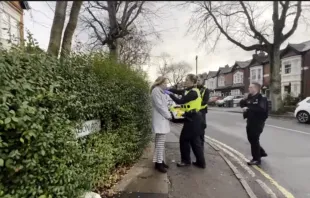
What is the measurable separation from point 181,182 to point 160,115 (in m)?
1.23

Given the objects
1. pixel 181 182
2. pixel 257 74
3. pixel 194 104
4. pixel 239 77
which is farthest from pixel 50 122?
pixel 239 77

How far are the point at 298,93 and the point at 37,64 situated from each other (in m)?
37.6

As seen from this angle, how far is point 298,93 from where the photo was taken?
34.6 metres

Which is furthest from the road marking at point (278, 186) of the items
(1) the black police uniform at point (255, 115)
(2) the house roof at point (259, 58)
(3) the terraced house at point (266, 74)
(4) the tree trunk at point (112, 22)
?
(2) the house roof at point (259, 58)

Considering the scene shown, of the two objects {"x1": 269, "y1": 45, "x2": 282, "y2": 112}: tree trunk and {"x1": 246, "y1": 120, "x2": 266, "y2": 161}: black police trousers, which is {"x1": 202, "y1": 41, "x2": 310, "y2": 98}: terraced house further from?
{"x1": 246, "y1": 120, "x2": 266, "y2": 161}: black police trousers

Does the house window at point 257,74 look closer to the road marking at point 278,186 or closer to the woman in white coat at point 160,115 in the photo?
the road marking at point 278,186

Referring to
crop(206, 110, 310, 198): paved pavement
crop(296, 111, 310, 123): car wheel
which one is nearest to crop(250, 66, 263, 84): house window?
crop(296, 111, 310, 123): car wheel

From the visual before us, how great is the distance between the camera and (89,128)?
3.53m

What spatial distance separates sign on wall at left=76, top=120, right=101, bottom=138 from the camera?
3.25 metres

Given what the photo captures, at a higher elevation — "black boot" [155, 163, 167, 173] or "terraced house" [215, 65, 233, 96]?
"terraced house" [215, 65, 233, 96]

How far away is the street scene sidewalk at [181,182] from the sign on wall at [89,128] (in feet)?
3.29

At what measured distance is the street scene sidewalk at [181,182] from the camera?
402 cm

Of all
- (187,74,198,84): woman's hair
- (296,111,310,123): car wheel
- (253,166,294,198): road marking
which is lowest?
(253,166,294,198): road marking

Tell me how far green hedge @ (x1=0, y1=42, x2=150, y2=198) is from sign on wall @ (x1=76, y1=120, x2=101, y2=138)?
0.08 m
